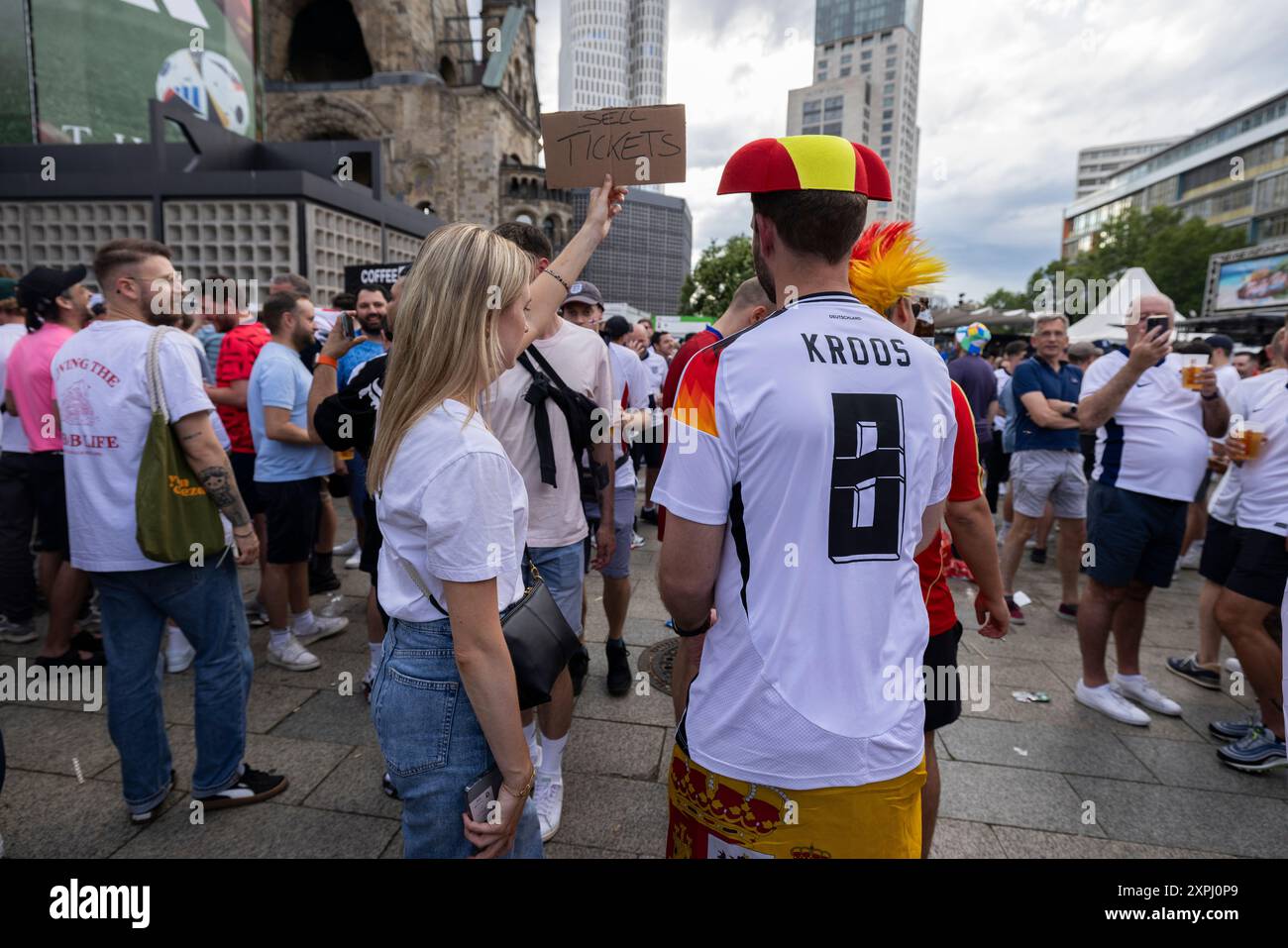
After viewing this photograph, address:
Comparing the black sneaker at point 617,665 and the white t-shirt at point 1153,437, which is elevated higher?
the white t-shirt at point 1153,437

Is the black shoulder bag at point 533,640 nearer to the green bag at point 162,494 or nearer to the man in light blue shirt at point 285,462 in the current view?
the green bag at point 162,494

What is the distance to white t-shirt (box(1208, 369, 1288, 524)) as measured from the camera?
12.0ft

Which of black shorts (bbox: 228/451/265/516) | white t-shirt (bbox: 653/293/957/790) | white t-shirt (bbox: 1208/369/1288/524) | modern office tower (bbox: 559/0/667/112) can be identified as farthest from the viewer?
modern office tower (bbox: 559/0/667/112)

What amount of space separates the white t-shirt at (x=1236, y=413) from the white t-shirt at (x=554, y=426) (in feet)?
11.2

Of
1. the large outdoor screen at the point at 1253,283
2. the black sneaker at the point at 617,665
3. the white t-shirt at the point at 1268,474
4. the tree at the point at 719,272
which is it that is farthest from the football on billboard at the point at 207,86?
the large outdoor screen at the point at 1253,283

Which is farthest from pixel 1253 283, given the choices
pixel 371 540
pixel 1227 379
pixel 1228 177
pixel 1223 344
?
pixel 371 540

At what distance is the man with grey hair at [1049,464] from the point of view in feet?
18.0

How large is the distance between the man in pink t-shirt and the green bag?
83.0 inches

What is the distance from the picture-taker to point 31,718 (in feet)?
12.0

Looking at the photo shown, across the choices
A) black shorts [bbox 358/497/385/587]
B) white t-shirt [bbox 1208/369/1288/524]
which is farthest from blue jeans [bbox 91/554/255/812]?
white t-shirt [bbox 1208/369/1288/524]

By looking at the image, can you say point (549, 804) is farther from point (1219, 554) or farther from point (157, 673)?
point (1219, 554)

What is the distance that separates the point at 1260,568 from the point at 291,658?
525 centimetres

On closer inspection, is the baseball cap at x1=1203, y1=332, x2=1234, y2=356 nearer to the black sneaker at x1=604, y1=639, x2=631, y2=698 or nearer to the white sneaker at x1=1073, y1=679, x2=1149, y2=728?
the white sneaker at x1=1073, y1=679, x2=1149, y2=728
